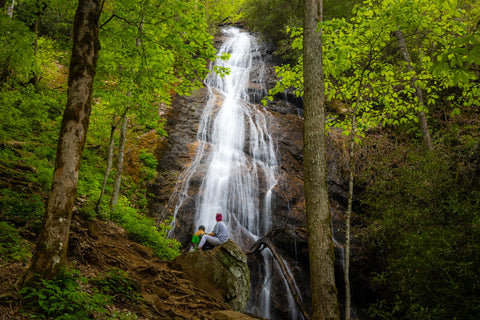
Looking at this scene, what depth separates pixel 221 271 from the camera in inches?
226

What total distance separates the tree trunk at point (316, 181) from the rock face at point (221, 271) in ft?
8.65

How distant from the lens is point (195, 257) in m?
5.68

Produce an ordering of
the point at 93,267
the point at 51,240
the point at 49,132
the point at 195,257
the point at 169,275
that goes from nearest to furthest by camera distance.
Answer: the point at 51,240 < the point at 93,267 < the point at 169,275 < the point at 195,257 < the point at 49,132

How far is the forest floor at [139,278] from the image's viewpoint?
336 centimetres

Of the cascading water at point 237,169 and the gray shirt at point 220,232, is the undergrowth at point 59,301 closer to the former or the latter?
the gray shirt at point 220,232

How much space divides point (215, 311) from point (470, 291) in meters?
3.67

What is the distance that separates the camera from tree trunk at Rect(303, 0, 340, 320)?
3.35 metres

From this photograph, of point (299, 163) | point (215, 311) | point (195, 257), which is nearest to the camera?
point (215, 311)

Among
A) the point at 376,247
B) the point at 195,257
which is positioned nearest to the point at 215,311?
the point at 195,257

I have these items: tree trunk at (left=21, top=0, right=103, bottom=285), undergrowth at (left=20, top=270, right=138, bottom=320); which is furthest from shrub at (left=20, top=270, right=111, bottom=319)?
tree trunk at (left=21, top=0, right=103, bottom=285)

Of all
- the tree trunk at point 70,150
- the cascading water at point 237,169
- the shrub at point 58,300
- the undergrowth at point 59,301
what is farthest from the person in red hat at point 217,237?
the tree trunk at point 70,150

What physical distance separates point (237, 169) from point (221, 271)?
21.2ft

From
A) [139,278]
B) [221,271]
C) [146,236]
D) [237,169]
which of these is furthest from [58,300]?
[237,169]

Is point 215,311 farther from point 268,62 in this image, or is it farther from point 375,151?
point 268,62
